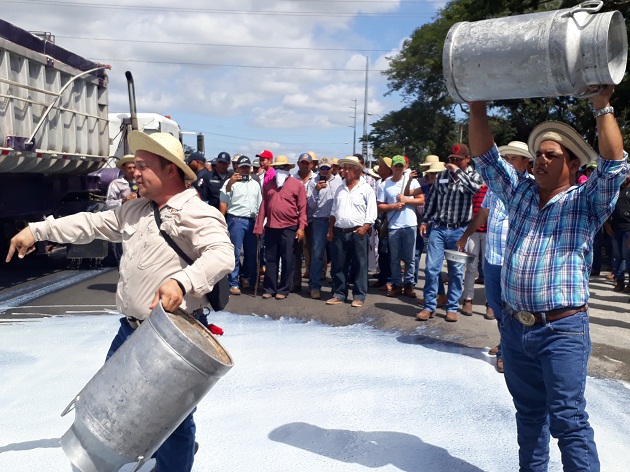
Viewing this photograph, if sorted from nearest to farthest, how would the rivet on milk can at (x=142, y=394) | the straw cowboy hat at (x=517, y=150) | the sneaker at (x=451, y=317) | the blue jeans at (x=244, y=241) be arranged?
1. the rivet on milk can at (x=142, y=394)
2. the straw cowboy hat at (x=517, y=150)
3. the sneaker at (x=451, y=317)
4. the blue jeans at (x=244, y=241)

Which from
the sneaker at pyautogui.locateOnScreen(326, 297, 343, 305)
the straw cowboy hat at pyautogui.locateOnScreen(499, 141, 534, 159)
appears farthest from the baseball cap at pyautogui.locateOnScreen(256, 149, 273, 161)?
the straw cowboy hat at pyautogui.locateOnScreen(499, 141, 534, 159)

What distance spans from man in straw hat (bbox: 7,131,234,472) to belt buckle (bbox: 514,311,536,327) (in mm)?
1380

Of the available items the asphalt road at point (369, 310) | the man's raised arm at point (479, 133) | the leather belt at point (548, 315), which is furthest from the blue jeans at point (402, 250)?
the leather belt at point (548, 315)

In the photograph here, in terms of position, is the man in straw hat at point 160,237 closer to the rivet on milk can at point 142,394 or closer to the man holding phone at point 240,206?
the rivet on milk can at point 142,394

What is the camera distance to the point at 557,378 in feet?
9.75

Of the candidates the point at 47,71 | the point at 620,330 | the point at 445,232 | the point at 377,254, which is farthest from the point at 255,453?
the point at 47,71

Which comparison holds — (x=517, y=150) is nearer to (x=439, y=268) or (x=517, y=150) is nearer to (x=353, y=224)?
(x=439, y=268)

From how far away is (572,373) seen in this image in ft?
9.72

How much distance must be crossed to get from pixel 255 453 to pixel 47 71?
717cm

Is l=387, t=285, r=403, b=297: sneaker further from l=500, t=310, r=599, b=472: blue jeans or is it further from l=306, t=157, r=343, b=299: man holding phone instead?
l=500, t=310, r=599, b=472: blue jeans

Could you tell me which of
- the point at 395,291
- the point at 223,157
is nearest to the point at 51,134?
the point at 223,157

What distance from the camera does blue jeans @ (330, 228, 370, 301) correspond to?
26.5 feet

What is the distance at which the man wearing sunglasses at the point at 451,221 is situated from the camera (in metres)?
7.16

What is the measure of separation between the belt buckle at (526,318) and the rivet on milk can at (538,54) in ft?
3.30
